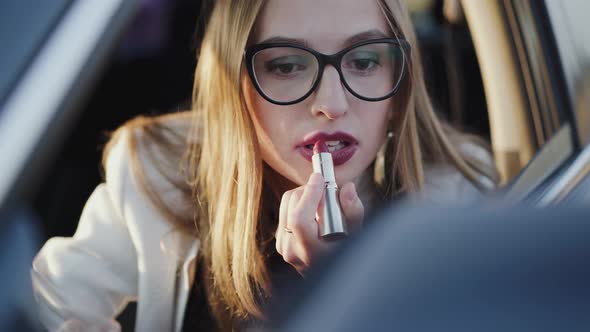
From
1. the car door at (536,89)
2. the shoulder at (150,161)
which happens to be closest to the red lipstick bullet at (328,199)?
the car door at (536,89)

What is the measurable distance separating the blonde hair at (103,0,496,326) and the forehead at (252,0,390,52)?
0.10ft

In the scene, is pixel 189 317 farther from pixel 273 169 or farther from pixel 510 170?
pixel 510 170

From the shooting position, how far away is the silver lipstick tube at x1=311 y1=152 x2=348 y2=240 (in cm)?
104

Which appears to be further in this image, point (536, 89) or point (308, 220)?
point (536, 89)

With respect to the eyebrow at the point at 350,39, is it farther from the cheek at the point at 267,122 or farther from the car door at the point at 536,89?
the car door at the point at 536,89

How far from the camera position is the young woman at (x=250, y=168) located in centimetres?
116

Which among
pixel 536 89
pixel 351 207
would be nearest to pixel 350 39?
pixel 351 207

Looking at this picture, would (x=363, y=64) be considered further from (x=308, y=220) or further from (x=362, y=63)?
(x=308, y=220)

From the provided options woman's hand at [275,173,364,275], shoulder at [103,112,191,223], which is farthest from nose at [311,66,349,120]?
shoulder at [103,112,191,223]

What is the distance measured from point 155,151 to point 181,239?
0.81 feet

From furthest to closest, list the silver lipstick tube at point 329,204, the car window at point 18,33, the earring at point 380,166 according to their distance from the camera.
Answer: the earring at point 380,166, the silver lipstick tube at point 329,204, the car window at point 18,33

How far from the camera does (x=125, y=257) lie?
4.75 feet

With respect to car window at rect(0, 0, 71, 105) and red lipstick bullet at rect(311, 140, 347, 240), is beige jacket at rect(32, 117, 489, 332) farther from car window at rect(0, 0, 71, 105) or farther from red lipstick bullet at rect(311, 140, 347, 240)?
car window at rect(0, 0, 71, 105)

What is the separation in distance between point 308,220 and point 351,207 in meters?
0.07
